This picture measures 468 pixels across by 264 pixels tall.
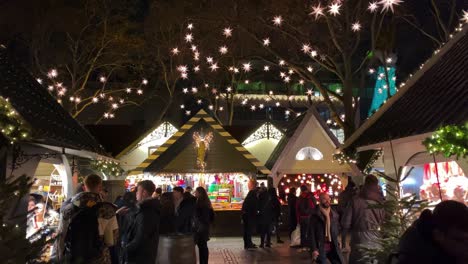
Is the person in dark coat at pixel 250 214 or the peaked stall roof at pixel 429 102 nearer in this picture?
the peaked stall roof at pixel 429 102

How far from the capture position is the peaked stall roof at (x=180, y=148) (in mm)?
15484

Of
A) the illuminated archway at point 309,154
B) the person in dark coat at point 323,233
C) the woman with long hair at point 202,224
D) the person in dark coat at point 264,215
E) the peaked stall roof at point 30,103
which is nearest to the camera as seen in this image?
the peaked stall roof at point 30,103

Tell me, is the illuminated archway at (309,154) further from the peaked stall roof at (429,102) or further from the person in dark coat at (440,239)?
the person in dark coat at (440,239)

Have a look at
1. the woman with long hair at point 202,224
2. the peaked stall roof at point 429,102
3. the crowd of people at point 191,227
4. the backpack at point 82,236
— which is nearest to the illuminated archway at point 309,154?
the crowd of people at point 191,227

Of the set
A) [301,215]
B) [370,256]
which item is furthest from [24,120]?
[301,215]

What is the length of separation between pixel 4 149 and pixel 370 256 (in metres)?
4.44

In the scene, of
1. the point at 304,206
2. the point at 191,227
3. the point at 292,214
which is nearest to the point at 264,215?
the point at 292,214

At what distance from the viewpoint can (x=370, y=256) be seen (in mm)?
5633

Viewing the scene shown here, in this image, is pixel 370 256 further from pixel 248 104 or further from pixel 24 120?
pixel 248 104

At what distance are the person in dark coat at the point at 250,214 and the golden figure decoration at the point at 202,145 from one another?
251cm

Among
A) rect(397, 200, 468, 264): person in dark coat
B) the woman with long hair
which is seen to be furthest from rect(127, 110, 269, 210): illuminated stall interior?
rect(397, 200, 468, 264): person in dark coat

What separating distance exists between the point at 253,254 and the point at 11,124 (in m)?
8.04

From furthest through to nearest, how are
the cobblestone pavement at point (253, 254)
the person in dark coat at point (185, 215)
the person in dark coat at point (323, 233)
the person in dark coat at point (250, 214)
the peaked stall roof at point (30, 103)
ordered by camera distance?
the person in dark coat at point (250, 214) < the cobblestone pavement at point (253, 254) < the person in dark coat at point (185, 215) < the person in dark coat at point (323, 233) < the peaked stall roof at point (30, 103)

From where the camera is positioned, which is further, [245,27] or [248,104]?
[248,104]
